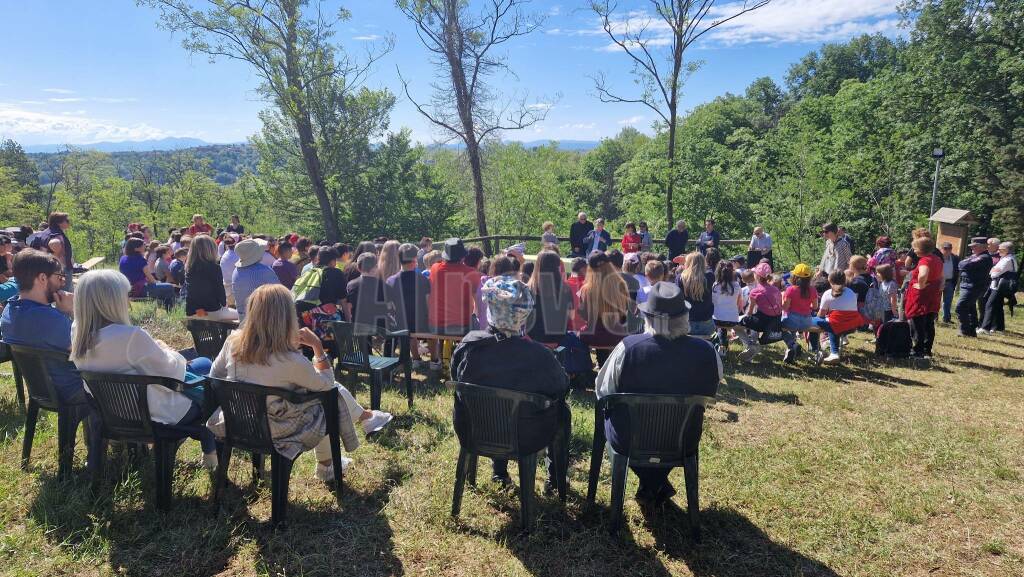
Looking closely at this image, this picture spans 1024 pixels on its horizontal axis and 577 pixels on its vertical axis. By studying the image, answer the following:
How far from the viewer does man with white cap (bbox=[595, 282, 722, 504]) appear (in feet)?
10.4

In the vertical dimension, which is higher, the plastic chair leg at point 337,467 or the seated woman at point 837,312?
the seated woman at point 837,312

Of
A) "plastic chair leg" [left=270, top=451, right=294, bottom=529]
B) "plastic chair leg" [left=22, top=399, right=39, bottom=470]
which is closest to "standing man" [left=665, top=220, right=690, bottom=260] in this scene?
"plastic chair leg" [left=270, top=451, right=294, bottom=529]

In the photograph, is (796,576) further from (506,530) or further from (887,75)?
(887,75)

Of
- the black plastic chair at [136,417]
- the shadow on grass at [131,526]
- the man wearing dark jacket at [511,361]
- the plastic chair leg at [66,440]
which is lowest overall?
the shadow on grass at [131,526]

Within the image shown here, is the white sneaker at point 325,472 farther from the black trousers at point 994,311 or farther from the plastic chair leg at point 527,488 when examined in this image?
the black trousers at point 994,311

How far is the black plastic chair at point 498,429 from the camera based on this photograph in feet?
10.4

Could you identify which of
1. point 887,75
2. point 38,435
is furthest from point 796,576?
point 887,75

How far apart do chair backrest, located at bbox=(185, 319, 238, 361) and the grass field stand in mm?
936

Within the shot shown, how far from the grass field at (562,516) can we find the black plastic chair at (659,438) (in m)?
0.28

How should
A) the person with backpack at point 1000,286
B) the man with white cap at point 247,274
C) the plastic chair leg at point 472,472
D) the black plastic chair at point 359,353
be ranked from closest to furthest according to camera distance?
the plastic chair leg at point 472,472 < the black plastic chair at point 359,353 < the man with white cap at point 247,274 < the person with backpack at point 1000,286

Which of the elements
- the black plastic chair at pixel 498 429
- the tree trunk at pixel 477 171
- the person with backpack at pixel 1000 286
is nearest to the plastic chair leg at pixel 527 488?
the black plastic chair at pixel 498 429

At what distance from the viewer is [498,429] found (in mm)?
3236

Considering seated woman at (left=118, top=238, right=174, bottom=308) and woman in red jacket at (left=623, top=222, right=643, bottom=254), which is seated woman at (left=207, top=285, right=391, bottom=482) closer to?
seated woman at (left=118, top=238, right=174, bottom=308)

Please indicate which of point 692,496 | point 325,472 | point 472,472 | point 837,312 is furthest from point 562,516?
point 837,312
